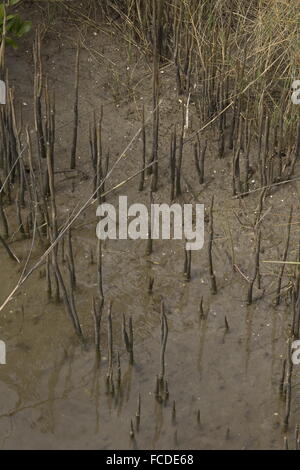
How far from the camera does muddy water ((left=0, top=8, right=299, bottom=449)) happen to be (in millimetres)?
4273

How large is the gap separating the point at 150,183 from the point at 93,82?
30.8 inches

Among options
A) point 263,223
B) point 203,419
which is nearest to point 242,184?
point 263,223

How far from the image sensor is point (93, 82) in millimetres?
5855

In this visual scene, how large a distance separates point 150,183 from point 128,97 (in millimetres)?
609

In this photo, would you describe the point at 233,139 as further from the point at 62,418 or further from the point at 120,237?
the point at 62,418

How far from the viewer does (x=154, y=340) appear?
15.1 feet

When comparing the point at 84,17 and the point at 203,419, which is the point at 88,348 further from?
the point at 84,17

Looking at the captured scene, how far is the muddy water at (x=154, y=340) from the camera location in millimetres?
4273

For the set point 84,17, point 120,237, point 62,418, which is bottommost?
point 62,418

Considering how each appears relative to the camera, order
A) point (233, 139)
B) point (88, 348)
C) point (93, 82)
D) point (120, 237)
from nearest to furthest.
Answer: point (88, 348) < point (120, 237) < point (233, 139) < point (93, 82)

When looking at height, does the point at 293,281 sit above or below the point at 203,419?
above

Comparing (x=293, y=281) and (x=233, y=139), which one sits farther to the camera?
(x=233, y=139)

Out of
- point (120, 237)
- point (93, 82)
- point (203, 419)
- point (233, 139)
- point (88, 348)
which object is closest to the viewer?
point (203, 419)

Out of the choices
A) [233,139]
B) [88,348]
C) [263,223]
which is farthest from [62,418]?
[233,139]
